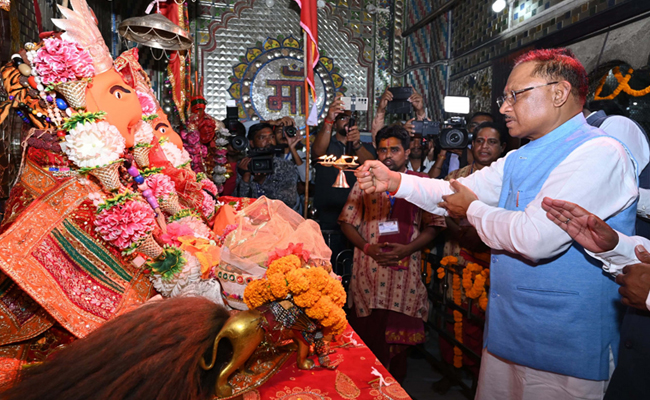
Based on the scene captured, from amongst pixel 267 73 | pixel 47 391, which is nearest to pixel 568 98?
pixel 47 391

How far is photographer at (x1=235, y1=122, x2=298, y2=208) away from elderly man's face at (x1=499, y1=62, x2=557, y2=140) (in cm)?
298

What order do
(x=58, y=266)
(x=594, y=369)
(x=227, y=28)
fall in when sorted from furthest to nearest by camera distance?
(x=227, y=28) < (x=594, y=369) < (x=58, y=266)

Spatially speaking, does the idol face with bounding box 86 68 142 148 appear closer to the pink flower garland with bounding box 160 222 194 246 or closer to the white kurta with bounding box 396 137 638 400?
the pink flower garland with bounding box 160 222 194 246

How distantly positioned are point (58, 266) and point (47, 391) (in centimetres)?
95

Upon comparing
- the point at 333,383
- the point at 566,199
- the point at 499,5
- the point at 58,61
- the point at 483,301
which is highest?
the point at 499,5

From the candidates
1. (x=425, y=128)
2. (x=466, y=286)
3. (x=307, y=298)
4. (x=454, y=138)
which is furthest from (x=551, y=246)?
(x=425, y=128)

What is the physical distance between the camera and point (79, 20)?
1.85 m

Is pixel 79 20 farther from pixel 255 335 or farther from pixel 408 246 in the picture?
pixel 408 246

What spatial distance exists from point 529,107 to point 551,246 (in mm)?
680

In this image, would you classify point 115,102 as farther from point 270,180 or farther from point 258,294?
point 270,180

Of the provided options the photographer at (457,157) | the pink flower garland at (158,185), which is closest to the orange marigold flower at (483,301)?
the photographer at (457,157)

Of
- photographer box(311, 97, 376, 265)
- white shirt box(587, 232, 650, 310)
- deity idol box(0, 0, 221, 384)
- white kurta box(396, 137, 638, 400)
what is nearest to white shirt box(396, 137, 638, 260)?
white kurta box(396, 137, 638, 400)

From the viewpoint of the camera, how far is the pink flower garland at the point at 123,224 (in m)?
1.72

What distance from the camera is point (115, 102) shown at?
1.86 metres
